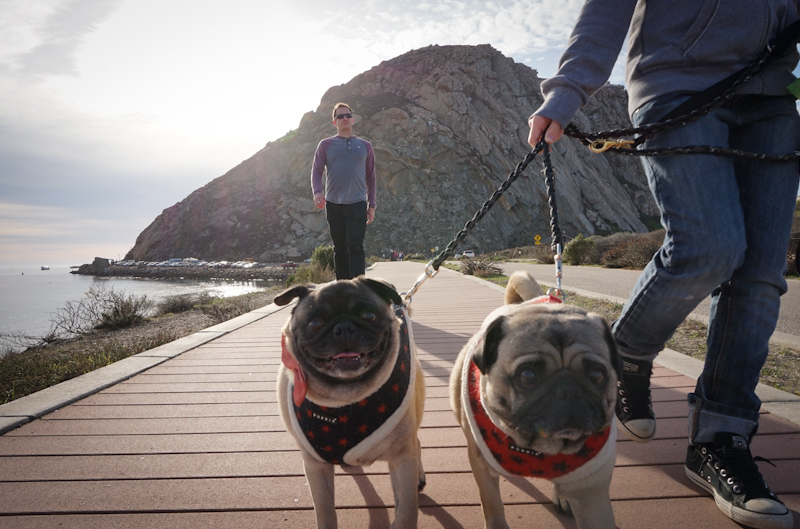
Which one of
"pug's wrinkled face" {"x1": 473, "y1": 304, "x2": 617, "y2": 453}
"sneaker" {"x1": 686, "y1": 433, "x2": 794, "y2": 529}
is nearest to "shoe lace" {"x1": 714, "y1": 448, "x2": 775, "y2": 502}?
"sneaker" {"x1": 686, "y1": 433, "x2": 794, "y2": 529}

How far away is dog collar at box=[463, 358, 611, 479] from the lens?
4.58 ft

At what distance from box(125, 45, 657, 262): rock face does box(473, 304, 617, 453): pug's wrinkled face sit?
4753cm

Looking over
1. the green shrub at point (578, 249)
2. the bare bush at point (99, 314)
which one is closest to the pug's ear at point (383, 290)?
the bare bush at point (99, 314)

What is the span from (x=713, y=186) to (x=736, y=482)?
1189 mm

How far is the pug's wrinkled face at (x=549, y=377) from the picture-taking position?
125cm

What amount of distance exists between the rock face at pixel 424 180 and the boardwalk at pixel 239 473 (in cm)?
4655

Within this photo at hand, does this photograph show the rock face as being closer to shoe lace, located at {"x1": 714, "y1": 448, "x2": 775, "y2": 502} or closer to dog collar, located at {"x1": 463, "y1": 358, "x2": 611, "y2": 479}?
shoe lace, located at {"x1": 714, "y1": 448, "x2": 775, "y2": 502}

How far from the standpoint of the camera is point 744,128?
1862 millimetres

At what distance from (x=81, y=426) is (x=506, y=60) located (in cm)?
7521

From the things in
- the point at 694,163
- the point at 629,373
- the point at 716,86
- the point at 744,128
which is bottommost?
the point at 629,373

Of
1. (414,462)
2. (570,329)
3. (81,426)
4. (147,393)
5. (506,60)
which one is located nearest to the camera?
(570,329)

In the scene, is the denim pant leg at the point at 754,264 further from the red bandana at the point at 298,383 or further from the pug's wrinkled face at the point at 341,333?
the red bandana at the point at 298,383

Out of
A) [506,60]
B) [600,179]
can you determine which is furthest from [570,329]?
[506,60]

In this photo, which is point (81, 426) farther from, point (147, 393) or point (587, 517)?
point (587, 517)
